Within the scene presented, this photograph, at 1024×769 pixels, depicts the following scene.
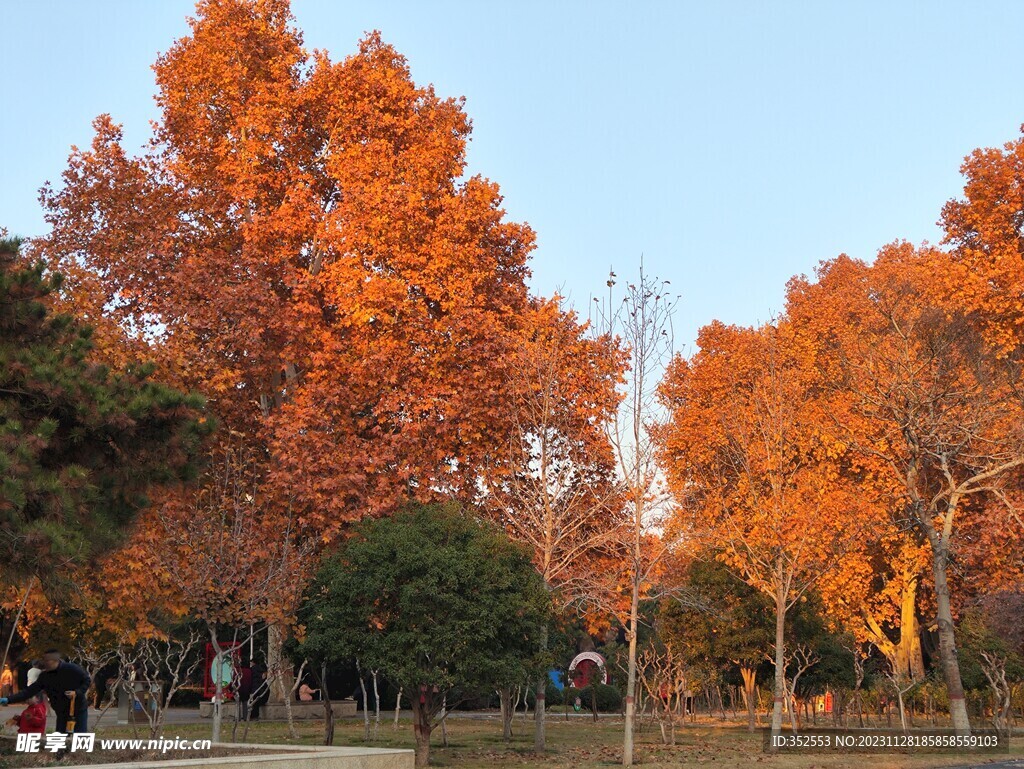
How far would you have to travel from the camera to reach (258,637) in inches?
1478

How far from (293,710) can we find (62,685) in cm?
2213

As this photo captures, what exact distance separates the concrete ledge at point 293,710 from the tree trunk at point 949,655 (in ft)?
51.1

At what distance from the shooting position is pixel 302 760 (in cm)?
1375

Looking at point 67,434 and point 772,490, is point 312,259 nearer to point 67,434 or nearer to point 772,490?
point 772,490

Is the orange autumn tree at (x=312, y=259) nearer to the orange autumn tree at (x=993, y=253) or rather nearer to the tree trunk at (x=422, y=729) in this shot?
the tree trunk at (x=422, y=729)

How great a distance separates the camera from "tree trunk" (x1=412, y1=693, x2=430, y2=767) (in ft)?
69.1

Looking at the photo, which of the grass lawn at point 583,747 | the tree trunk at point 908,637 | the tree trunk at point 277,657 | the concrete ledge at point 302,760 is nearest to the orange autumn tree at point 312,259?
the tree trunk at point 277,657

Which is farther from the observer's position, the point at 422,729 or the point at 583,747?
the point at 583,747

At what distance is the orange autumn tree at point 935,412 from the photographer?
94.1 ft

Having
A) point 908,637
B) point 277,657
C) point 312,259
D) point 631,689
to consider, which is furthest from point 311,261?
point 908,637

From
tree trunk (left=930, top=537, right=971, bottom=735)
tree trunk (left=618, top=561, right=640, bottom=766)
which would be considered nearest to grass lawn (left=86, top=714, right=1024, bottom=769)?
tree trunk (left=618, top=561, right=640, bottom=766)

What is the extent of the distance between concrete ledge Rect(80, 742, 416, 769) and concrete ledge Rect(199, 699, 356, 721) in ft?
56.5

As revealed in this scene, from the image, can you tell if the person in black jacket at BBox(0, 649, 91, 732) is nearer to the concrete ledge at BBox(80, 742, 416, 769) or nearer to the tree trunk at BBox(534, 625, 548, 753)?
the concrete ledge at BBox(80, 742, 416, 769)

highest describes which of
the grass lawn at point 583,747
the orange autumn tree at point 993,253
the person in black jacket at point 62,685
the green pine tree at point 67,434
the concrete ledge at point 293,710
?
the orange autumn tree at point 993,253
